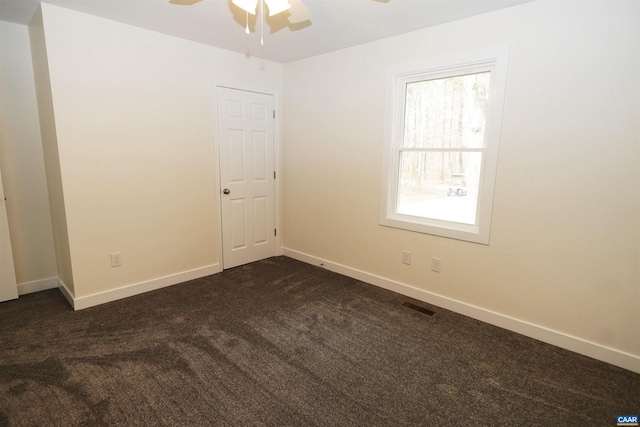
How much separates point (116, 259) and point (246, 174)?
5.23 feet

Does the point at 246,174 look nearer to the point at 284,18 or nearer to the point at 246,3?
the point at 284,18

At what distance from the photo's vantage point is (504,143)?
2424mm

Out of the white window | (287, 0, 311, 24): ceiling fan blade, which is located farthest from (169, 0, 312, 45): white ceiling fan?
the white window

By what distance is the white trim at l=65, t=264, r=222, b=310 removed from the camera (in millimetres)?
2770

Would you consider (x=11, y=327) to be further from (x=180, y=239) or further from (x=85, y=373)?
(x=180, y=239)

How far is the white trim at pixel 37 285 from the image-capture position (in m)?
3.03

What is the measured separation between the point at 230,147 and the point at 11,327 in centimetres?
241

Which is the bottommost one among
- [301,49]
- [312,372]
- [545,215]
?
[312,372]

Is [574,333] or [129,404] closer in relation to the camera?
[129,404]

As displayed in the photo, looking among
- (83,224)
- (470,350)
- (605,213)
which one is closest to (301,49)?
(83,224)

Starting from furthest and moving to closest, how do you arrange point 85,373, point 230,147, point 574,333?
point 230,147 < point 574,333 < point 85,373

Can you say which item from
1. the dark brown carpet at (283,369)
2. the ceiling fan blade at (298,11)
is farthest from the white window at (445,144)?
the ceiling fan blade at (298,11)

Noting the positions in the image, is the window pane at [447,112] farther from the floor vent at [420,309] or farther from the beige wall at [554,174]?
the floor vent at [420,309]

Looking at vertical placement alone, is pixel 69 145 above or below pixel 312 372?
above
